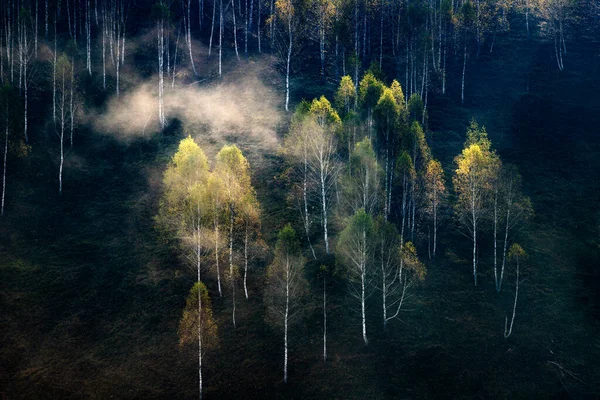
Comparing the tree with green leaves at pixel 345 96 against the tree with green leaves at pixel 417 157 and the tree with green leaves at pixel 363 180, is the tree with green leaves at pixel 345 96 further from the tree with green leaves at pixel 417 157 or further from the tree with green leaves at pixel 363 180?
Answer: the tree with green leaves at pixel 363 180

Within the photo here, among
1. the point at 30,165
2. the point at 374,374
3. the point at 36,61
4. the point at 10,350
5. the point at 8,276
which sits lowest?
the point at 374,374

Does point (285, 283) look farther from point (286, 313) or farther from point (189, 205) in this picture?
point (189, 205)

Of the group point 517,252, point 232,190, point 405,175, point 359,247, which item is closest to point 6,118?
point 232,190

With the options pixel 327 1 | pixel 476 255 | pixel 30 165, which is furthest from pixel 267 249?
pixel 327 1

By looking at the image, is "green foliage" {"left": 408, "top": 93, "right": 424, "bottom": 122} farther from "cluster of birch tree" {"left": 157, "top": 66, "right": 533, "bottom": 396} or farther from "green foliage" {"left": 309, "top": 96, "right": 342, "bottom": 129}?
"green foliage" {"left": 309, "top": 96, "right": 342, "bottom": 129}

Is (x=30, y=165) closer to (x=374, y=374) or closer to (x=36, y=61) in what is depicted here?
(x=36, y=61)

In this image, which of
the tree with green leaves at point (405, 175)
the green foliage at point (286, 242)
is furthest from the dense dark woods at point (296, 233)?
the tree with green leaves at point (405, 175)

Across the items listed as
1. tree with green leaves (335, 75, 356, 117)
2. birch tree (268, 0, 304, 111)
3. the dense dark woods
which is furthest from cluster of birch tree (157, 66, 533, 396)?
birch tree (268, 0, 304, 111)
